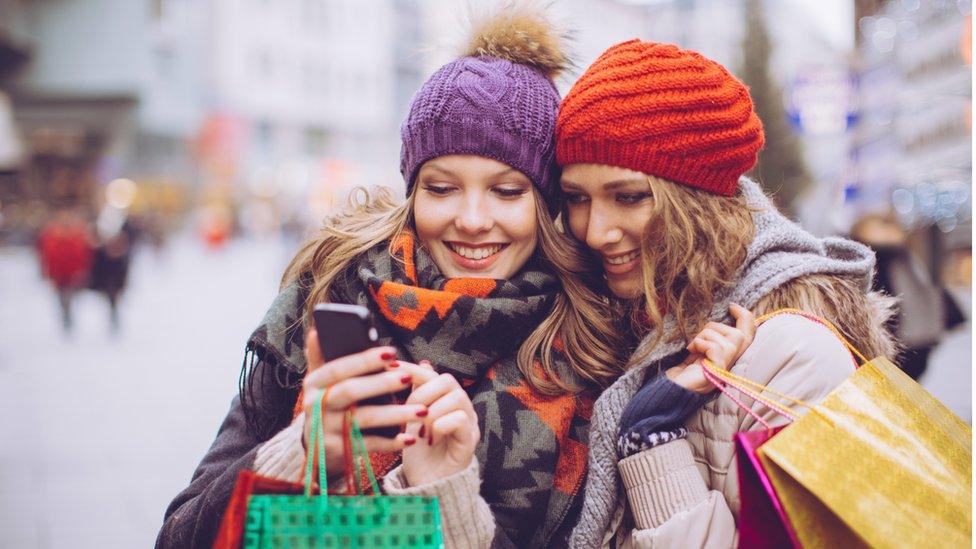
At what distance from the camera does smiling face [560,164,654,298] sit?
2037mm

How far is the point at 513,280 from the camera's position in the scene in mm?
2125

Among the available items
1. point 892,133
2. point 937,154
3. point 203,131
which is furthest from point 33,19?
point 937,154

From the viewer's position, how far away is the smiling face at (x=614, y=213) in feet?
6.68

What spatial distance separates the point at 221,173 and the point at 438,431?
136ft

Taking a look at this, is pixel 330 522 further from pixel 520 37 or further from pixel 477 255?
pixel 520 37

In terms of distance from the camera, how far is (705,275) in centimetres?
196

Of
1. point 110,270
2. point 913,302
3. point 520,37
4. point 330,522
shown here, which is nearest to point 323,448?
point 330,522

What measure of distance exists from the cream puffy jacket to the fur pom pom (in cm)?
100

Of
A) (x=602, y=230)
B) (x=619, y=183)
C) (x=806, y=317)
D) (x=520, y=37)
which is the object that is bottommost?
(x=806, y=317)

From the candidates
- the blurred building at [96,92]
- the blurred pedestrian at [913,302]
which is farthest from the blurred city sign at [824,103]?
the blurred building at [96,92]

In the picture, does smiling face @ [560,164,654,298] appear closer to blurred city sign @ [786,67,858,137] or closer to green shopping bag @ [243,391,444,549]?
green shopping bag @ [243,391,444,549]

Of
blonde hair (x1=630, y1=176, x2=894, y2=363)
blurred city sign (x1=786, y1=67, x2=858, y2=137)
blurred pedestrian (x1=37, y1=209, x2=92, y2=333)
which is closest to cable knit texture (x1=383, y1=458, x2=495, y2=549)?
blonde hair (x1=630, y1=176, x2=894, y2=363)

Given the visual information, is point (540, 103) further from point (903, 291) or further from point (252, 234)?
point (252, 234)

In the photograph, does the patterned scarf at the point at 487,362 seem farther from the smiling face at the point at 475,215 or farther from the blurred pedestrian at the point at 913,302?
the blurred pedestrian at the point at 913,302
